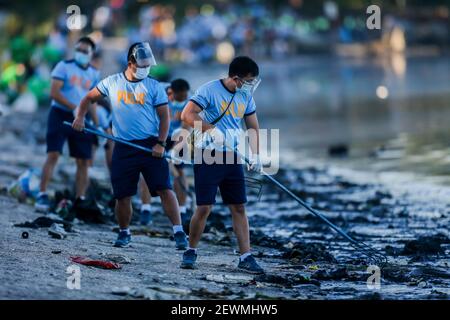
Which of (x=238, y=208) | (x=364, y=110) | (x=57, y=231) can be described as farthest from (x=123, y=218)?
(x=364, y=110)

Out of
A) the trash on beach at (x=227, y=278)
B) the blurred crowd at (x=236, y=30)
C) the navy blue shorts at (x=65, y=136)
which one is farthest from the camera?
the blurred crowd at (x=236, y=30)

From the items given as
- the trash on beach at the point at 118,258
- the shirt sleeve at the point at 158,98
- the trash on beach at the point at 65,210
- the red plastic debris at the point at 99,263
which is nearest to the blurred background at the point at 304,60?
the trash on beach at the point at 65,210

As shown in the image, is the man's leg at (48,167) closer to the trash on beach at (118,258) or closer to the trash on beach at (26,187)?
the trash on beach at (26,187)

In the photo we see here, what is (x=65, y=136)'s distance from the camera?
14.7 m

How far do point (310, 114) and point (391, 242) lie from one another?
54.9 ft

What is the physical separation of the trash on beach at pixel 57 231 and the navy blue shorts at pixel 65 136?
5.88 ft

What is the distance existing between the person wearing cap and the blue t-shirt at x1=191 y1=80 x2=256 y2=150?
34.9 inches

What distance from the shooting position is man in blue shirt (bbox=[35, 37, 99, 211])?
14430 mm

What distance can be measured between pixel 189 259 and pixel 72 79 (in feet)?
13.7

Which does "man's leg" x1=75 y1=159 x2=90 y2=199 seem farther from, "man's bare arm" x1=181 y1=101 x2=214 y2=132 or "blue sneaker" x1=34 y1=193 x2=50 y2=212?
"man's bare arm" x1=181 y1=101 x2=214 y2=132

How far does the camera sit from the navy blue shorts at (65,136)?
14.6 m

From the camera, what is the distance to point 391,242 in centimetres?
1284

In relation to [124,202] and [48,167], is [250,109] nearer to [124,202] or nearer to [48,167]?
[124,202]
